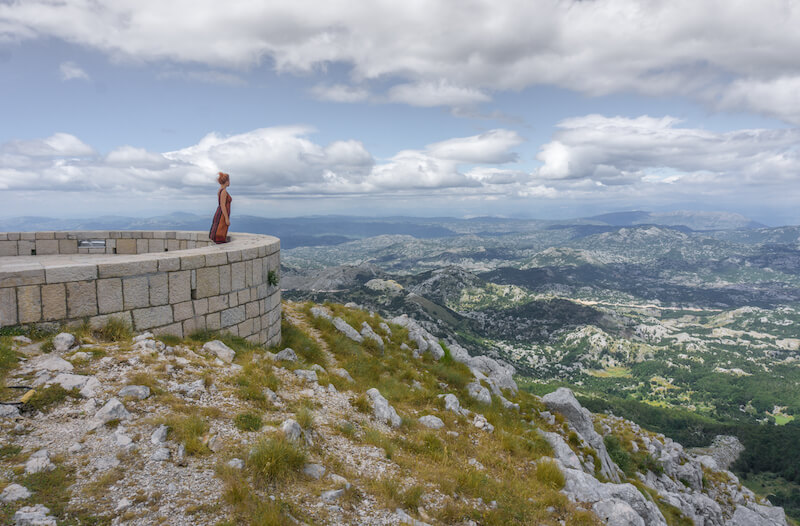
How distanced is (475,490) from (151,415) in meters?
6.33

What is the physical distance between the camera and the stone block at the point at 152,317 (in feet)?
30.3

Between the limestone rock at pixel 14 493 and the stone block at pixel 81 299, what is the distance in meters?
4.87

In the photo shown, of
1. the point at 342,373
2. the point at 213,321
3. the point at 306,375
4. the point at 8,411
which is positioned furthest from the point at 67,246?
the point at 342,373

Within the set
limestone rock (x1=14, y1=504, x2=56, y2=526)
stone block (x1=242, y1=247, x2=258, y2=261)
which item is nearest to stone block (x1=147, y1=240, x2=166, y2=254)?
stone block (x1=242, y1=247, x2=258, y2=261)

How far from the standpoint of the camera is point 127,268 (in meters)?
8.95

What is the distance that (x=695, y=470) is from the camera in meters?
26.0

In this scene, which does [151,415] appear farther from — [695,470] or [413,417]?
[695,470]

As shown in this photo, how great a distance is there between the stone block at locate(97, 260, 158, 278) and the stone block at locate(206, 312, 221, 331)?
6.90 ft

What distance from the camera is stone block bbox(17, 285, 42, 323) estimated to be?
7.73 metres

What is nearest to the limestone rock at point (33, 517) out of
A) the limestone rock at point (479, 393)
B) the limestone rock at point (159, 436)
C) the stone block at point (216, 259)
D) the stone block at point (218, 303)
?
the limestone rock at point (159, 436)

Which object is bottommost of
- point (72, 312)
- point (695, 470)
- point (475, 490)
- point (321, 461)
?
point (695, 470)

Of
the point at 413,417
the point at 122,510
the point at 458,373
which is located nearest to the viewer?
the point at 122,510

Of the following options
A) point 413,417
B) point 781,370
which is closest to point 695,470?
point 413,417

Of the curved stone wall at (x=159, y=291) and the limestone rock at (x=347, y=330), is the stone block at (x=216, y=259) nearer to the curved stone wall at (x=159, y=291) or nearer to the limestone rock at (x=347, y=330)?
the curved stone wall at (x=159, y=291)
